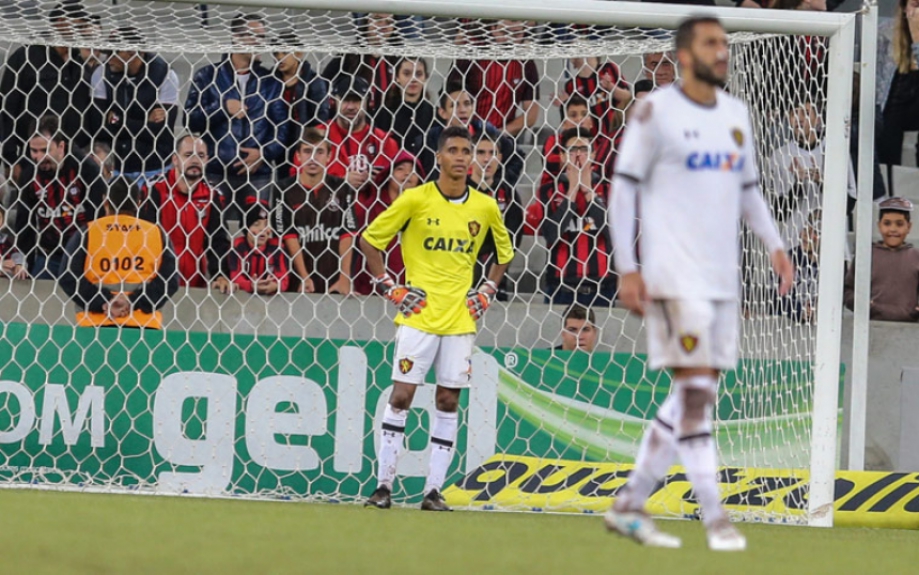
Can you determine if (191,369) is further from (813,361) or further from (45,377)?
(813,361)

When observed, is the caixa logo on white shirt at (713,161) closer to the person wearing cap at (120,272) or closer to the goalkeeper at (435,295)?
the goalkeeper at (435,295)

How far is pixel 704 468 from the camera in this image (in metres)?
5.09

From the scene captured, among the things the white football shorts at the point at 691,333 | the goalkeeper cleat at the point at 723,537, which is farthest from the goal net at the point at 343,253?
the goalkeeper cleat at the point at 723,537

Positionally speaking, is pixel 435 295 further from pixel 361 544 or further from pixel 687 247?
pixel 687 247

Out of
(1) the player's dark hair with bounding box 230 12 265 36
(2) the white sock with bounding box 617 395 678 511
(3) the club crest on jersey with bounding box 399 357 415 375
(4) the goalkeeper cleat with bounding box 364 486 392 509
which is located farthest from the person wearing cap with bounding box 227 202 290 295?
(2) the white sock with bounding box 617 395 678 511

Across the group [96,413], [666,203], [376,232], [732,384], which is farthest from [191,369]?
[666,203]

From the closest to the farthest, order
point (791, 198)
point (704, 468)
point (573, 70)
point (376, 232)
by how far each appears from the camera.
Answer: point (704, 468), point (376, 232), point (791, 198), point (573, 70)

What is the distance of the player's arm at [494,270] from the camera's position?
7.88m

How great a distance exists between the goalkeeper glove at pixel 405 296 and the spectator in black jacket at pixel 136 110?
2386mm

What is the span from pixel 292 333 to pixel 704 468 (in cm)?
431

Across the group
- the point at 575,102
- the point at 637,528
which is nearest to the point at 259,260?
the point at 575,102

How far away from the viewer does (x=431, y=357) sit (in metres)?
7.81

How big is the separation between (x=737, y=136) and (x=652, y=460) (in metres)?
1.20

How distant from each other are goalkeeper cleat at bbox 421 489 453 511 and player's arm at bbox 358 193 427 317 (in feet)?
3.14
